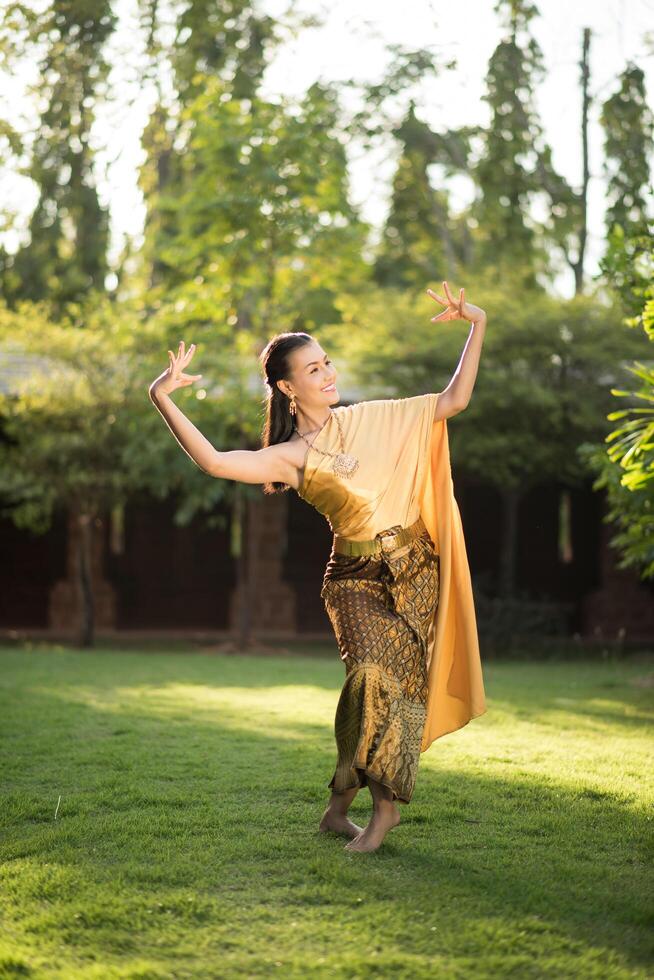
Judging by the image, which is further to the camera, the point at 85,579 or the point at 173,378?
the point at 85,579

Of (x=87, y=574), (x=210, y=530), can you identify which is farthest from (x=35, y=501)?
(x=210, y=530)

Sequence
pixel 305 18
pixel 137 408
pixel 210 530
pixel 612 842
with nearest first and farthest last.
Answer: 1. pixel 612 842
2. pixel 137 408
3. pixel 305 18
4. pixel 210 530

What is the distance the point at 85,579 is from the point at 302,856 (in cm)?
1021

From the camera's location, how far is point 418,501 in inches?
171

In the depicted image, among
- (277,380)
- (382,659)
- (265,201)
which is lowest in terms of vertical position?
(382,659)

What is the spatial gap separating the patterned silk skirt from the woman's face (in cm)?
56

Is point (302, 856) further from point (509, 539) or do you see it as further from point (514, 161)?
point (514, 161)

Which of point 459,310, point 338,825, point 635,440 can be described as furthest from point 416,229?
point 338,825

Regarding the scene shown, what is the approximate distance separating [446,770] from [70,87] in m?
12.5

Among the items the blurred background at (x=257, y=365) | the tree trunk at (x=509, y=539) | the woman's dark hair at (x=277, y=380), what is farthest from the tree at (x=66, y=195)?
the woman's dark hair at (x=277, y=380)

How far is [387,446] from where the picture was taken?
424 cm

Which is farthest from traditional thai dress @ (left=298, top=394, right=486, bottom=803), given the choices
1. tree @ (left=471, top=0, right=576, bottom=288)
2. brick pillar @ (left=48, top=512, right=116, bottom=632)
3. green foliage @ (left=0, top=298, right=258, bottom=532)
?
tree @ (left=471, top=0, right=576, bottom=288)

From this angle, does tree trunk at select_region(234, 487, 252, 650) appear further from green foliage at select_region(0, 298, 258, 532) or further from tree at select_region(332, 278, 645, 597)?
tree at select_region(332, 278, 645, 597)

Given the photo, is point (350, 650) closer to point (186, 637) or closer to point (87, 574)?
point (87, 574)
